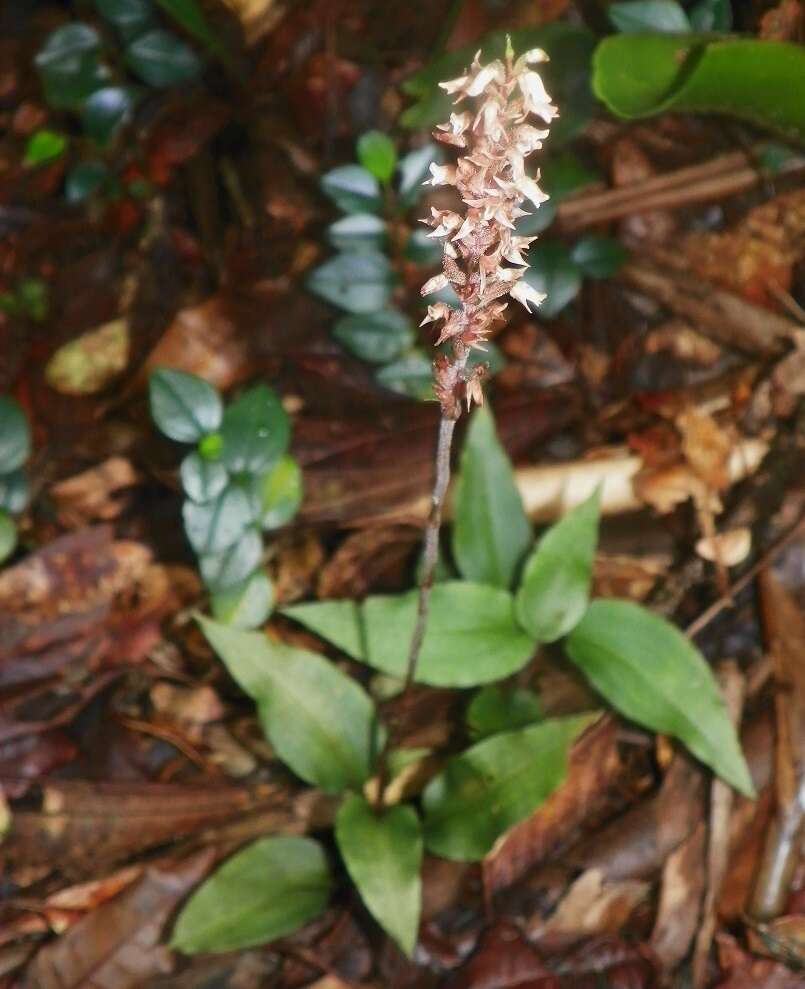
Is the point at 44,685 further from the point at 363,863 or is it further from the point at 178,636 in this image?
the point at 363,863

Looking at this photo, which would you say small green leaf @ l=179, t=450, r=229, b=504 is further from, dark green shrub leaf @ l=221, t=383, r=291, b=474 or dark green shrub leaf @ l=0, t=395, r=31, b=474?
dark green shrub leaf @ l=0, t=395, r=31, b=474

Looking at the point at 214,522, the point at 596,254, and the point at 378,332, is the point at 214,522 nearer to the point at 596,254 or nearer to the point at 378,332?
the point at 378,332

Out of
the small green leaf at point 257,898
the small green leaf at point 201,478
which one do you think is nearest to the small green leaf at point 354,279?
the small green leaf at point 201,478

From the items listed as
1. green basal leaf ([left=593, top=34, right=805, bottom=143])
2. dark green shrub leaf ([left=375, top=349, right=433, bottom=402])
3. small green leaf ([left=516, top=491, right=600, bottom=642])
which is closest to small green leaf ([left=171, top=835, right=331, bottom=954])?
small green leaf ([left=516, top=491, right=600, bottom=642])

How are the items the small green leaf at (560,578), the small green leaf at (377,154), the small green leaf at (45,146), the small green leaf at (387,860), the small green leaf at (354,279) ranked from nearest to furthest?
1. the small green leaf at (387,860)
2. the small green leaf at (560,578)
3. the small green leaf at (377,154)
4. the small green leaf at (354,279)
5. the small green leaf at (45,146)

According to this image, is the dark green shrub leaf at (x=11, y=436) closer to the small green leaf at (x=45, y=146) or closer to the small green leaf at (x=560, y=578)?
the small green leaf at (x=45, y=146)

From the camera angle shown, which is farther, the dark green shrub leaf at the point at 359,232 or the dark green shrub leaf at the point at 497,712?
the dark green shrub leaf at the point at 359,232

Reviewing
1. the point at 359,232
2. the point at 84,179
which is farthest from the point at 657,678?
the point at 84,179
